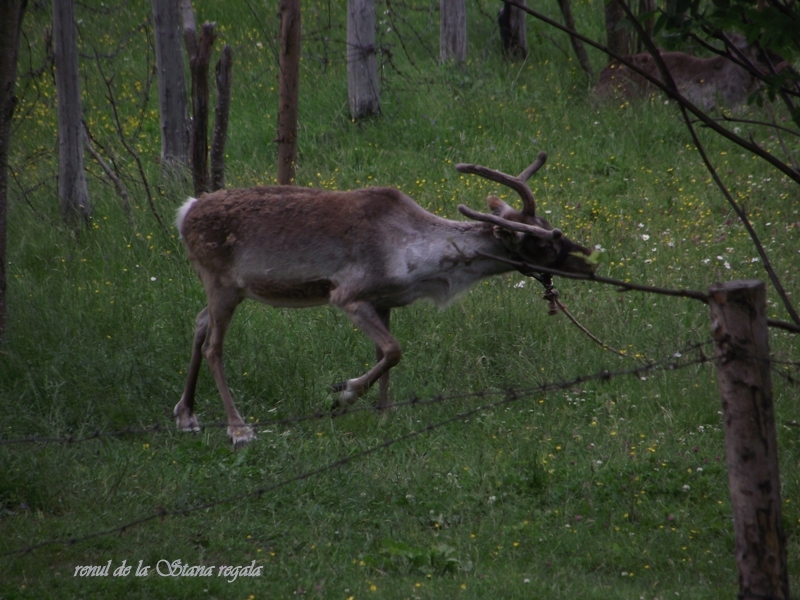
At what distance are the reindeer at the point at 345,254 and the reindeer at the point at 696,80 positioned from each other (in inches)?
248

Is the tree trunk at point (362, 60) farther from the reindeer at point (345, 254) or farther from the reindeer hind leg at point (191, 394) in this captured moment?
the reindeer hind leg at point (191, 394)

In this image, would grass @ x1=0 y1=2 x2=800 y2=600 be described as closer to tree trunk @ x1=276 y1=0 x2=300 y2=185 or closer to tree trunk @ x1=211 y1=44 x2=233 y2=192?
tree trunk @ x1=211 y1=44 x2=233 y2=192

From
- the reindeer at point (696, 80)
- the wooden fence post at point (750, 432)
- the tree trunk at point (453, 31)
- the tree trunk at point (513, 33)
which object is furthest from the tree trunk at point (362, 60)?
the wooden fence post at point (750, 432)

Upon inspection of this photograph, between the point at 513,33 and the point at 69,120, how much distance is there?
7.43m

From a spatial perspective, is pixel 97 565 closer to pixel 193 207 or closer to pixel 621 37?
pixel 193 207

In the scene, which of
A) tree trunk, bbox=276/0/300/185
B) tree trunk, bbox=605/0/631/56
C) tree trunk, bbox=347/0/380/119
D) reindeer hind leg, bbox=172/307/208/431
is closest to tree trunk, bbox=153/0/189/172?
tree trunk, bbox=347/0/380/119

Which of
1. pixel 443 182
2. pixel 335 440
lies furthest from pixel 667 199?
pixel 335 440

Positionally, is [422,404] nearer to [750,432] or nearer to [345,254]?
[345,254]

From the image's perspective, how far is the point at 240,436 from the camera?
6750 mm

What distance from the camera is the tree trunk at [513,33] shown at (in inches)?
585

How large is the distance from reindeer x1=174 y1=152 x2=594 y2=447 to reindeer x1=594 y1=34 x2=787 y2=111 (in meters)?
6.30

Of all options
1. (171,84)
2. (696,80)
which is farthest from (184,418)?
(696,80)

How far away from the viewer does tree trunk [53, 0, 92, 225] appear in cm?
1026

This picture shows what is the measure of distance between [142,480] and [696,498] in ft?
11.2
